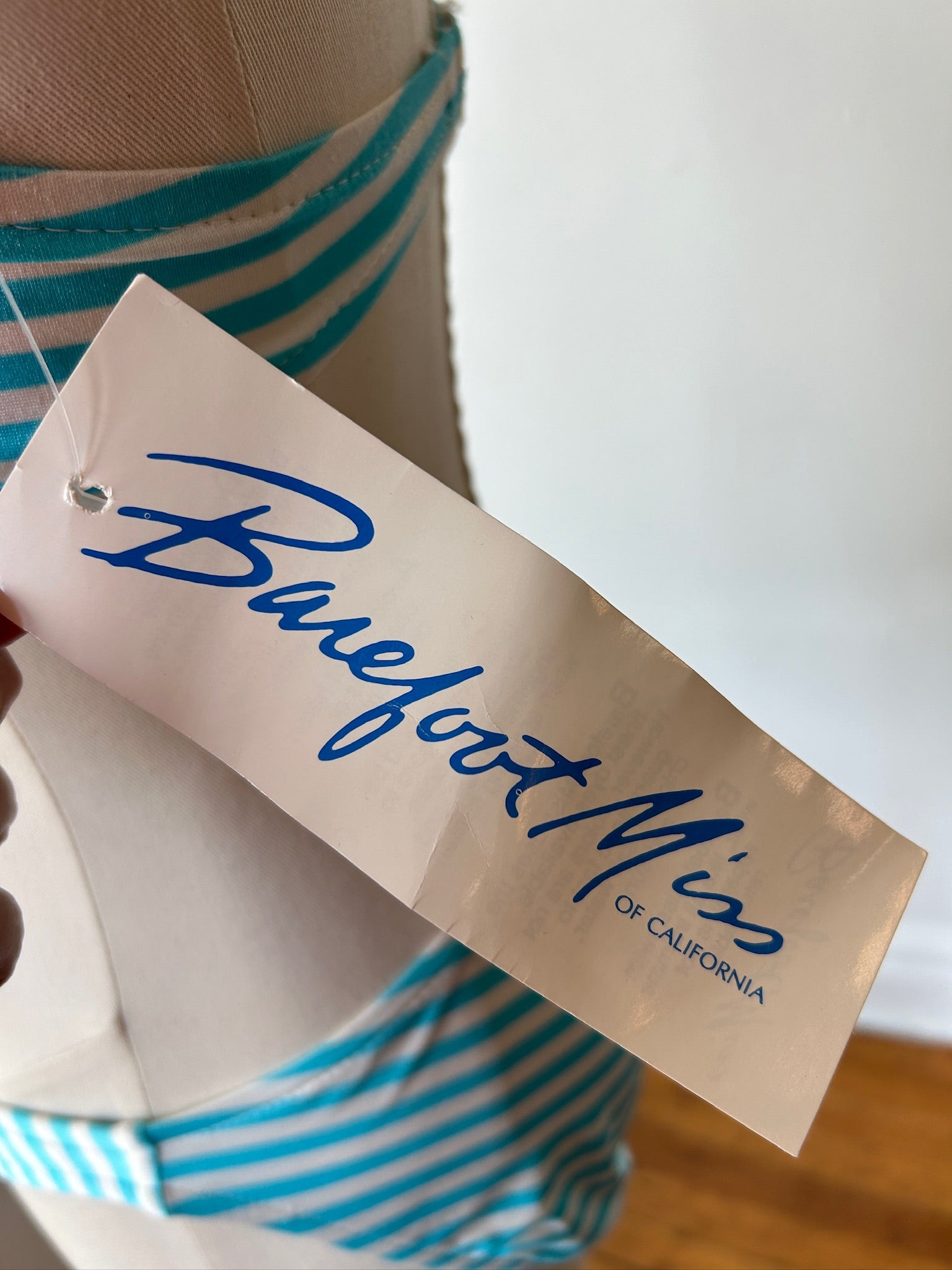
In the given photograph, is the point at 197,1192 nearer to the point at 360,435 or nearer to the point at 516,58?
the point at 360,435

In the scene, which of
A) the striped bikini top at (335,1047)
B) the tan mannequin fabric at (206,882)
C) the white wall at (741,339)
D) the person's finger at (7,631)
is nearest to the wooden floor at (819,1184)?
the white wall at (741,339)

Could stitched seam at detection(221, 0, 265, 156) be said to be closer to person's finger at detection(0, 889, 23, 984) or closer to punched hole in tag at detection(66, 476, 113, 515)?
punched hole in tag at detection(66, 476, 113, 515)

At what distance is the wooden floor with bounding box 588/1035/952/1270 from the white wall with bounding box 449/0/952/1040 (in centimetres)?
25

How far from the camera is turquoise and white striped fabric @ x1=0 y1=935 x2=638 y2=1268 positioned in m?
0.43

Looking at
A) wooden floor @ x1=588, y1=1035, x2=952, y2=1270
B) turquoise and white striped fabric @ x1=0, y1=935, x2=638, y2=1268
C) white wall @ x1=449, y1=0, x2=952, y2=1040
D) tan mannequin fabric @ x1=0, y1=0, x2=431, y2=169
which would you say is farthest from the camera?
wooden floor @ x1=588, y1=1035, x2=952, y2=1270

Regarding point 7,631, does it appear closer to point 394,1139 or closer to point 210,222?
point 210,222

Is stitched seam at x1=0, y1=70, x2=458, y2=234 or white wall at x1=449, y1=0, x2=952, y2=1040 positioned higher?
white wall at x1=449, y1=0, x2=952, y2=1040

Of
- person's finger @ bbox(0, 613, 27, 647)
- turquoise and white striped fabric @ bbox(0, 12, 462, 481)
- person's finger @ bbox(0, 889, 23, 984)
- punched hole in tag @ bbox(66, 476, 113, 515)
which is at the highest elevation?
turquoise and white striped fabric @ bbox(0, 12, 462, 481)

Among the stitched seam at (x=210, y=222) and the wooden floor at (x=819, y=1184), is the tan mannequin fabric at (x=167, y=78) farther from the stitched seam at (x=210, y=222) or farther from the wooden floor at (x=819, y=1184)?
the wooden floor at (x=819, y=1184)

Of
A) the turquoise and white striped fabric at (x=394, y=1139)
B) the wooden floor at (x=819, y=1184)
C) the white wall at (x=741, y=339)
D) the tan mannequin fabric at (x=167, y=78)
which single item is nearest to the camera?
the tan mannequin fabric at (x=167, y=78)

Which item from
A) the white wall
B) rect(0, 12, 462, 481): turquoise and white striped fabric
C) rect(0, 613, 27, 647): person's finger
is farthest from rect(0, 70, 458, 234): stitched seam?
the white wall

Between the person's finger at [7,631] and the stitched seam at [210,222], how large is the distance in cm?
11

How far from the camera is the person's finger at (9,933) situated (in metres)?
0.33

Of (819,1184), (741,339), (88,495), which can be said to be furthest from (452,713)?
(819,1184)
